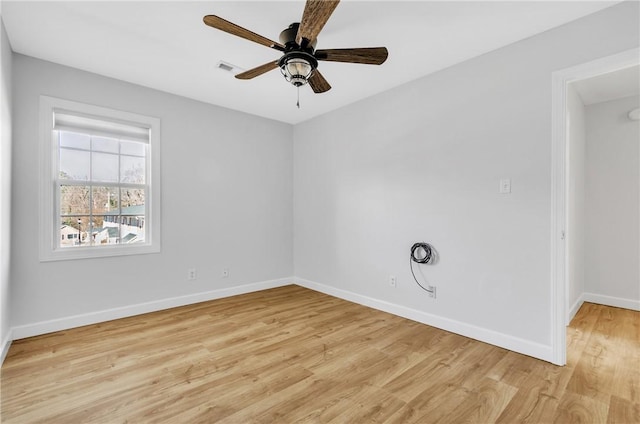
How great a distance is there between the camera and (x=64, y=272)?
3.08 m

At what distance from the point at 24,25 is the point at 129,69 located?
0.82 meters

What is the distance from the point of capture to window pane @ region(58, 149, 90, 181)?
315 centimetres

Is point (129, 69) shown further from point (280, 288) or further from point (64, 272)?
point (280, 288)

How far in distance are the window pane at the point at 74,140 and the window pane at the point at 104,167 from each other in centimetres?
12

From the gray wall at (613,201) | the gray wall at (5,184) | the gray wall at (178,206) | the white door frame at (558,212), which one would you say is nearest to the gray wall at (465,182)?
the white door frame at (558,212)

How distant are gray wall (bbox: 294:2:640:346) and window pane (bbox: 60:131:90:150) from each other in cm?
292

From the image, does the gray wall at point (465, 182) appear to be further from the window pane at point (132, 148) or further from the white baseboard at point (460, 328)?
the window pane at point (132, 148)

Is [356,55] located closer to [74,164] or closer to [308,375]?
[308,375]

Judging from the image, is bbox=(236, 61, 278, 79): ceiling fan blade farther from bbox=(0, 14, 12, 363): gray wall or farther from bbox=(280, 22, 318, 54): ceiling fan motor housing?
bbox=(0, 14, 12, 363): gray wall

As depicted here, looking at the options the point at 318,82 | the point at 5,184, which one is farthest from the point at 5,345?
the point at 318,82

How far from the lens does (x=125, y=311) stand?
3.42 metres

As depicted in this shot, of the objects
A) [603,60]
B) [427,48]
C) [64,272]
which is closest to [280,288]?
[64,272]

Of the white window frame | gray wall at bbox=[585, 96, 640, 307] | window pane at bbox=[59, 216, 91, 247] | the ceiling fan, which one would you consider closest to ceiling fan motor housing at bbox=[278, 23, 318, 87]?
the ceiling fan

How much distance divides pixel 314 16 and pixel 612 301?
4800 mm
